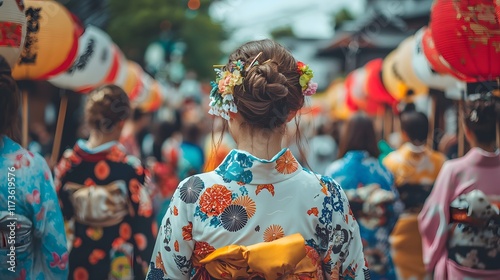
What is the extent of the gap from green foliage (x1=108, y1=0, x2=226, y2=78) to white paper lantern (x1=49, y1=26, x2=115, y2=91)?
55.8 feet

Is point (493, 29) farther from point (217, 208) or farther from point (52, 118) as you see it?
point (52, 118)

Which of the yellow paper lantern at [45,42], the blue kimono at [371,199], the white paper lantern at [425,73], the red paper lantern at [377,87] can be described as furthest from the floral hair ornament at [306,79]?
the red paper lantern at [377,87]

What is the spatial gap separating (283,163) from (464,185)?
1950 millimetres

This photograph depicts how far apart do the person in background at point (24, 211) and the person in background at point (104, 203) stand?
1.34m

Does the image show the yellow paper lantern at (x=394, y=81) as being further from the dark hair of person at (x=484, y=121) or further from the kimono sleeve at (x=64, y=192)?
the kimono sleeve at (x=64, y=192)

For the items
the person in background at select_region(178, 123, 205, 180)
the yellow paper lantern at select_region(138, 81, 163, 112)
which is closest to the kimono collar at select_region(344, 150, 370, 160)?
the person in background at select_region(178, 123, 205, 180)

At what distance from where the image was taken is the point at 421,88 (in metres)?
8.26

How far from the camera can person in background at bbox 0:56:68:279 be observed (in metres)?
3.12

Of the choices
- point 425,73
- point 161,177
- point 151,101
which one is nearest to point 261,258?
point 425,73

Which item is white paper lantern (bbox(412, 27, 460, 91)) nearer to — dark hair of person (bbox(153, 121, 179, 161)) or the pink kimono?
the pink kimono

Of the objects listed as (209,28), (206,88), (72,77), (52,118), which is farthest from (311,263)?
(206,88)

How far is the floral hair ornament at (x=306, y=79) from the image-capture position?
2801 mm

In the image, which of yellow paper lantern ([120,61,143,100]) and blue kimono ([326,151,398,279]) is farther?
yellow paper lantern ([120,61,143,100])

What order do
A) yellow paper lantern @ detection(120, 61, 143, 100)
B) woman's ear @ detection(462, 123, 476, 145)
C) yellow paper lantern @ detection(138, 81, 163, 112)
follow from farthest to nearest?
yellow paper lantern @ detection(138, 81, 163, 112)
yellow paper lantern @ detection(120, 61, 143, 100)
woman's ear @ detection(462, 123, 476, 145)
